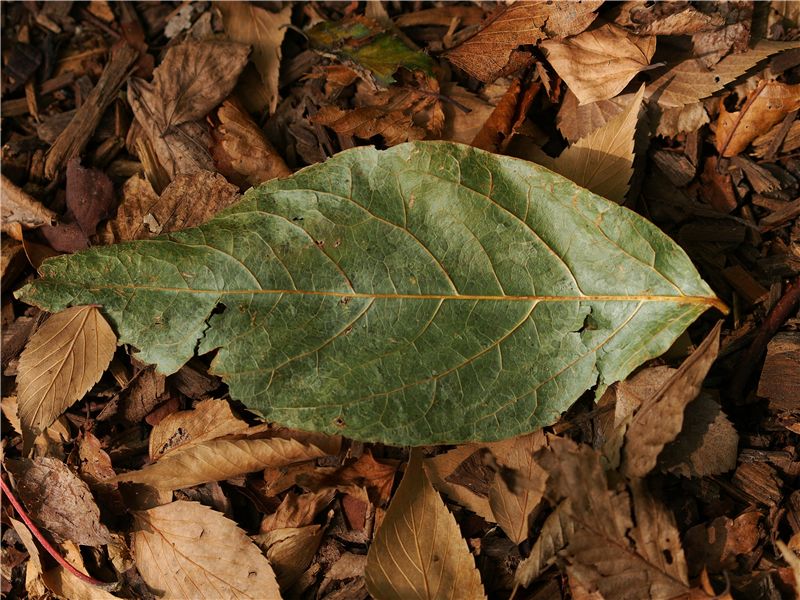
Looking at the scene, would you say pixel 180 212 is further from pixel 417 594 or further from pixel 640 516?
pixel 640 516

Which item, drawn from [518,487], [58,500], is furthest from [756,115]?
[58,500]

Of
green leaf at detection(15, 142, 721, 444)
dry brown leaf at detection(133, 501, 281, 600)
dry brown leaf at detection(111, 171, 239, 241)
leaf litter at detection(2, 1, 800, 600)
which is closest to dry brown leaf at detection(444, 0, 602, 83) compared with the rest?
leaf litter at detection(2, 1, 800, 600)

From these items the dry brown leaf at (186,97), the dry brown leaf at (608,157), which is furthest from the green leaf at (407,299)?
the dry brown leaf at (186,97)

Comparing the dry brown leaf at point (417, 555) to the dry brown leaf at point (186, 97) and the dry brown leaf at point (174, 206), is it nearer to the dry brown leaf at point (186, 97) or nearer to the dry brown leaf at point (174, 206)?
the dry brown leaf at point (174, 206)

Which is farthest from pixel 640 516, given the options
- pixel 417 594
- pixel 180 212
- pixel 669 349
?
pixel 180 212

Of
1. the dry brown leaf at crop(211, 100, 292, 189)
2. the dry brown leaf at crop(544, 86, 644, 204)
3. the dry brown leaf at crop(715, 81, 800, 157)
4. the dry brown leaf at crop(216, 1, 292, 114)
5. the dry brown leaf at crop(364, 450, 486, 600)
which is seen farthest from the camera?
the dry brown leaf at crop(216, 1, 292, 114)

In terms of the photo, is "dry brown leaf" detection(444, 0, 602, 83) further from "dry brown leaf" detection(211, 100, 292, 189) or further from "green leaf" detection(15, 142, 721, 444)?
"dry brown leaf" detection(211, 100, 292, 189)
